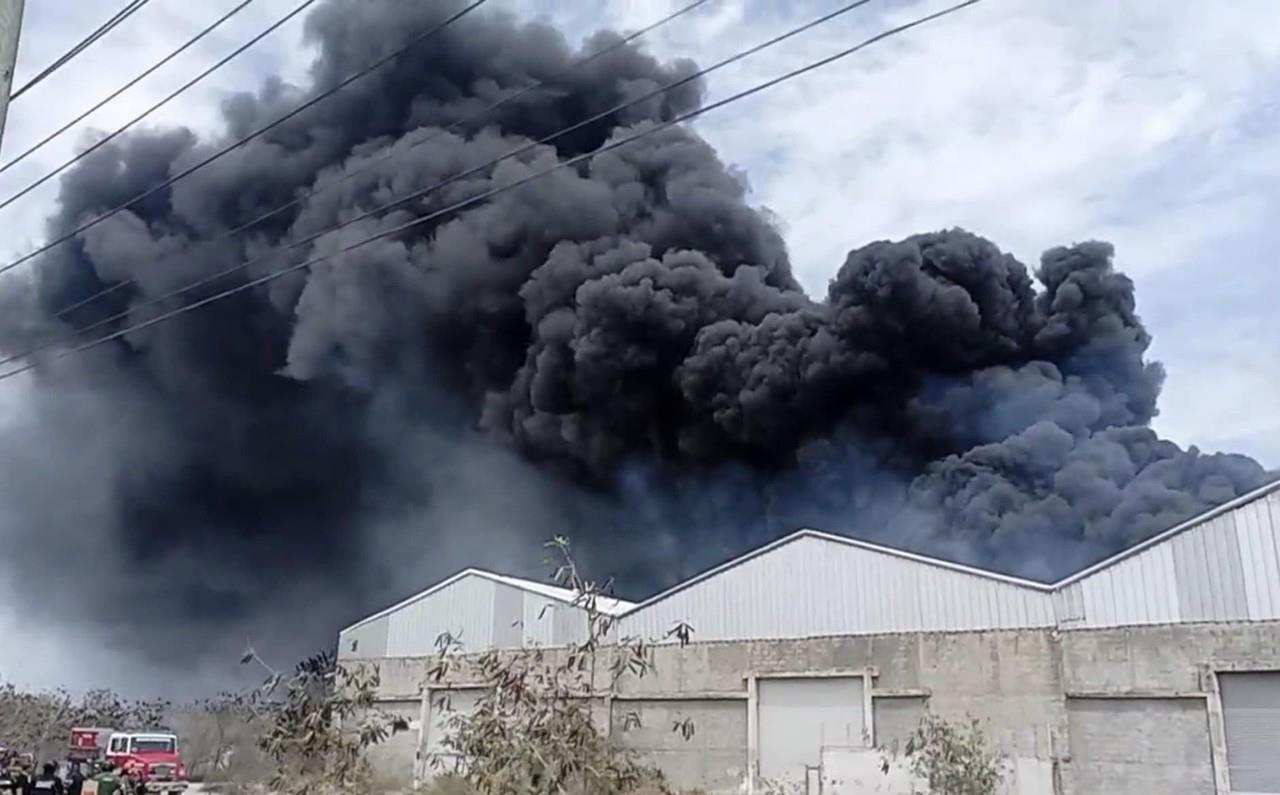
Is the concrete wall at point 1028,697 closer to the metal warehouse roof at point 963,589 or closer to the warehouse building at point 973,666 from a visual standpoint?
the warehouse building at point 973,666

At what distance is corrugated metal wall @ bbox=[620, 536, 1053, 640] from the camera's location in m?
15.5

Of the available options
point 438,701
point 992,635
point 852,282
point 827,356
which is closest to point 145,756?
point 438,701

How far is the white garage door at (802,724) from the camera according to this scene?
16094 mm

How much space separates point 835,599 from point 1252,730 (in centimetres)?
601

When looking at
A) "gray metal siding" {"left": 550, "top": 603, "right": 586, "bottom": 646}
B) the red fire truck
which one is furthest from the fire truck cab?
"gray metal siding" {"left": 550, "top": 603, "right": 586, "bottom": 646}

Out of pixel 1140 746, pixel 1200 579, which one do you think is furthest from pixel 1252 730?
pixel 1200 579

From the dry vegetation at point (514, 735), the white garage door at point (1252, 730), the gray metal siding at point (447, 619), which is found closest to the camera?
the dry vegetation at point (514, 735)

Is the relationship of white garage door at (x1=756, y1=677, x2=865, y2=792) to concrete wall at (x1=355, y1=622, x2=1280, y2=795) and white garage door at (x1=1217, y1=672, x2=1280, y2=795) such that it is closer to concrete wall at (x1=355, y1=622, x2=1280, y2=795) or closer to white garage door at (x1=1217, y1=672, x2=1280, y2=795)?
concrete wall at (x1=355, y1=622, x2=1280, y2=795)

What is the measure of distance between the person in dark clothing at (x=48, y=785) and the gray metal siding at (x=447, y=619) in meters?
7.18

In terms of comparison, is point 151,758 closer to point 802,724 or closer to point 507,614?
point 507,614

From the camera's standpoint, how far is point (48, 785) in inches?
632

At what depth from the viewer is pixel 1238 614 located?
44.1ft

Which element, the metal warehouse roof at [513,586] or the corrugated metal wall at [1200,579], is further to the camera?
the metal warehouse roof at [513,586]

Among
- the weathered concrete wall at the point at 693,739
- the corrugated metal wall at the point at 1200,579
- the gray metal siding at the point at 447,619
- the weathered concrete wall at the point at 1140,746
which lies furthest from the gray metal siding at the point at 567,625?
the weathered concrete wall at the point at 1140,746
